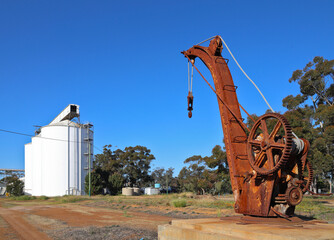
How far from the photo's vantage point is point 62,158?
5191cm

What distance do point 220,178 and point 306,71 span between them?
17.3 meters

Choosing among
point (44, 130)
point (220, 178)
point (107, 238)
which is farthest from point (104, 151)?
point (107, 238)

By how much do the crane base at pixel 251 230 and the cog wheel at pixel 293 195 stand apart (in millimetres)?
364

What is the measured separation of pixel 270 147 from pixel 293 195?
3.45 feet

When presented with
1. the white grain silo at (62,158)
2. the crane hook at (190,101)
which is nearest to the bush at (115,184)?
the white grain silo at (62,158)

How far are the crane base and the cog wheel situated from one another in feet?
1.19

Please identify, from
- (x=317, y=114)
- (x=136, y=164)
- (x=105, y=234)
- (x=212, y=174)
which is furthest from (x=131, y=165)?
(x=105, y=234)

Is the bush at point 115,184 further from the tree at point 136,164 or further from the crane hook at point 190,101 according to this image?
the crane hook at point 190,101

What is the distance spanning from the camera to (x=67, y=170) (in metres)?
51.4

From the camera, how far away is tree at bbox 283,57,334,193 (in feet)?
99.3

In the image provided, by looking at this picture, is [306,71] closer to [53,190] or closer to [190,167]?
[190,167]

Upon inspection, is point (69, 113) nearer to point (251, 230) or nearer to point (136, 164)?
point (136, 164)

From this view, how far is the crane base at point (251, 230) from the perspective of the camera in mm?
4605

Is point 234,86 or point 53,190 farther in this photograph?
point 53,190
